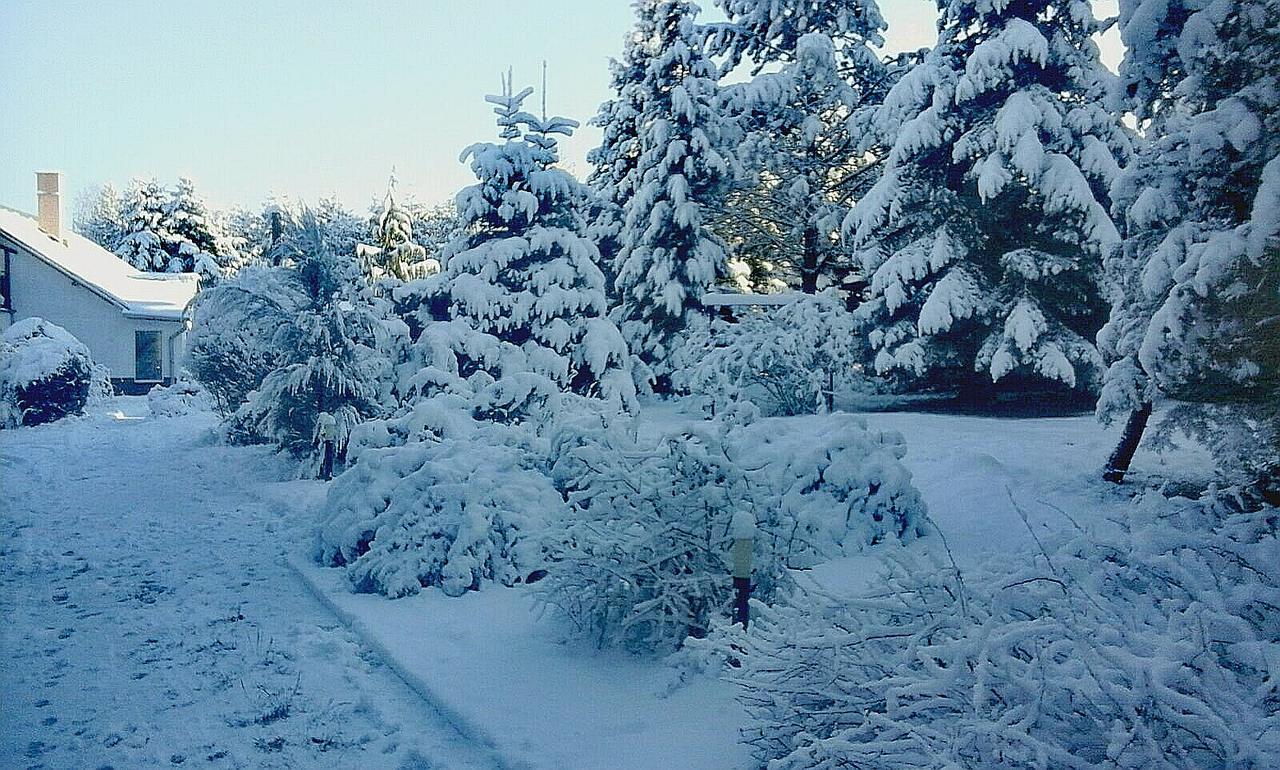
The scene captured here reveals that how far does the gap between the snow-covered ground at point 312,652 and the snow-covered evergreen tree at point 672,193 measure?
9.28 metres

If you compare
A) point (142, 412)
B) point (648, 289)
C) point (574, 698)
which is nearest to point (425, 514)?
point (574, 698)

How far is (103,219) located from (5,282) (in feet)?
47.0

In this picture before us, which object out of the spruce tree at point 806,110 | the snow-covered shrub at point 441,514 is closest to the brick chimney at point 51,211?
the snow-covered shrub at point 441,514

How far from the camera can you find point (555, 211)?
14.4 m

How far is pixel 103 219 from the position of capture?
27.0 metres

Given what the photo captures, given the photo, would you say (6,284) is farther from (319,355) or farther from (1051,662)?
(1051,662)

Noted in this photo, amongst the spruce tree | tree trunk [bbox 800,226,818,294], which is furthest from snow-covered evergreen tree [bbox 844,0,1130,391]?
tree trunk [bbox 800,226,818,294]

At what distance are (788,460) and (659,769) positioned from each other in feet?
11.7

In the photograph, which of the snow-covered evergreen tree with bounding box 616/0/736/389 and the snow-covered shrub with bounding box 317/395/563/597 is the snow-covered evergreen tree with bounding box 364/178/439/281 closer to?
the snow-covered evergreen tree with bounding box 616/0/736/389

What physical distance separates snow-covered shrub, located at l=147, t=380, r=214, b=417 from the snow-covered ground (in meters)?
8.27

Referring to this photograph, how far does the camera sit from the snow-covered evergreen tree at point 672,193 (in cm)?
1781

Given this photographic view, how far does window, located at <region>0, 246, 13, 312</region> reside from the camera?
45.2 ft

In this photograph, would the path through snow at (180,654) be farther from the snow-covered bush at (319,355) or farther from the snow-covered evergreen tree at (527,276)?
the snow-covered evergreen tree at (527,276)

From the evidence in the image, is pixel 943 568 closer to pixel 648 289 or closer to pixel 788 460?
pixel 788 460
